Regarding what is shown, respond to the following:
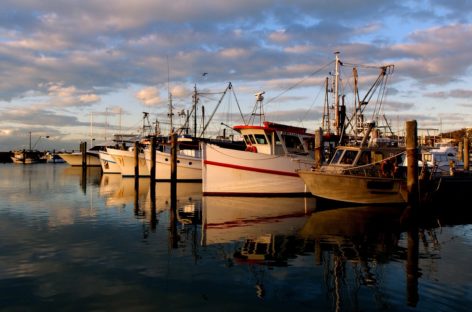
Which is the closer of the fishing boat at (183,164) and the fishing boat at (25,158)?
the fishing boat at (183,164)

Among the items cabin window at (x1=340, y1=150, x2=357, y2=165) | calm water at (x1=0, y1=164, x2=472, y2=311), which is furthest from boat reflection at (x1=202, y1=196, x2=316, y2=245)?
cabin window at (x1=340, y1=150, x2=357, y2=165)

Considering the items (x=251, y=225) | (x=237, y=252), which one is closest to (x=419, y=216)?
(x=251, y=225)

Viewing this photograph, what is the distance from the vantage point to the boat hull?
73.3ft

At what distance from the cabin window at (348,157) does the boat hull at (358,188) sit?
5.03 feet

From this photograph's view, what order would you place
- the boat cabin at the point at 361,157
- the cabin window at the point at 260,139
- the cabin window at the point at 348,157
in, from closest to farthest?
the boat cabin at the point at 361,157 → the cabin window at the point at 348,157 → the cabin window at the point at 260,139

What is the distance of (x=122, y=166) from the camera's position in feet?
166

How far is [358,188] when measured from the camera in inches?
894

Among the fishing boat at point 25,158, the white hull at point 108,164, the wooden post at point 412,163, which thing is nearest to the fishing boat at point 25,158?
the fishing boat at point 25,158

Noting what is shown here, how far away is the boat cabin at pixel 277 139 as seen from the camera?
2814 centimetres

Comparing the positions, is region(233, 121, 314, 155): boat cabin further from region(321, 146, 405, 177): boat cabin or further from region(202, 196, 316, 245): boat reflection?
region(321, 146, 405, 177): boat cabin

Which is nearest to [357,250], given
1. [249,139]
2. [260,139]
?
[260,139]

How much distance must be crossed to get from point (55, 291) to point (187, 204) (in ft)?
53.3

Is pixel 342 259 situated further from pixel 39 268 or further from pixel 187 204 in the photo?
pixel 187 204

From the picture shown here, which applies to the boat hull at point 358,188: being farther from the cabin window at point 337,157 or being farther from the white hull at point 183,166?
the white hull at point 183,166
